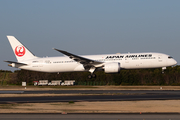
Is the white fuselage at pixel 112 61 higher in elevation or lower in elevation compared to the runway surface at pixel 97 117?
higher

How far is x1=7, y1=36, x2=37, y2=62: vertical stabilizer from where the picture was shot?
4506 cm

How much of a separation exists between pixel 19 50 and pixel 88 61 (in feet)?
46.7

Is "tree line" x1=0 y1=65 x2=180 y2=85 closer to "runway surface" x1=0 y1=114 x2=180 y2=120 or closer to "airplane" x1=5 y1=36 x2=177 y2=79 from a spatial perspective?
"airplane" x1=5 y1=36 x2=177 y2=79

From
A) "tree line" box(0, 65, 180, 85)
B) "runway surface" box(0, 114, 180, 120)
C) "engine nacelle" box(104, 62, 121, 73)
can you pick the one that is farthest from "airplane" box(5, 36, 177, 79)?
"runway surface" box(0, 114, 180, 120)

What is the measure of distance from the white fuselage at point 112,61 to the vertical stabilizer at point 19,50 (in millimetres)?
1293

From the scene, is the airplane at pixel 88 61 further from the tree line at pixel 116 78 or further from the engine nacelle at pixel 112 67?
the tree line at pixel 116 78

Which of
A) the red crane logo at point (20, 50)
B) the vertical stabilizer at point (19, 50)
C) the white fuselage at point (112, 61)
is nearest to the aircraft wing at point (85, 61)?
the white fuselage at point (112, 61)

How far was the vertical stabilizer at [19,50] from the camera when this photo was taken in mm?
45062

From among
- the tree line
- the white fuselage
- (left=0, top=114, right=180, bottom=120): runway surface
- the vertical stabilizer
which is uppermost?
the vertical stabilizer

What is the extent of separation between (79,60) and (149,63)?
1132cm

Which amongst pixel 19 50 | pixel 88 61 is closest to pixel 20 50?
pixel 19 50

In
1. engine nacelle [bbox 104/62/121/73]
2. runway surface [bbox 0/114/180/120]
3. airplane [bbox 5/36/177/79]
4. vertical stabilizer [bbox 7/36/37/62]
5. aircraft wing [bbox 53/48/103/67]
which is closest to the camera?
runway surface [bbox 0/114/180/120]

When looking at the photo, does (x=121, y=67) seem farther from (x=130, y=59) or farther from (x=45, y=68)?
(x=45, y=68)

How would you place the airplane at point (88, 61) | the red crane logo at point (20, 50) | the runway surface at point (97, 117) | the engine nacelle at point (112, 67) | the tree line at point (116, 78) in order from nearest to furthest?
the runway surface at point (97, 117) < the engine nacelle at point (112, 67) < the airplane at point (88, 61) < the red crane logo at point (20, 50) < the tree line at point (116, 78)
